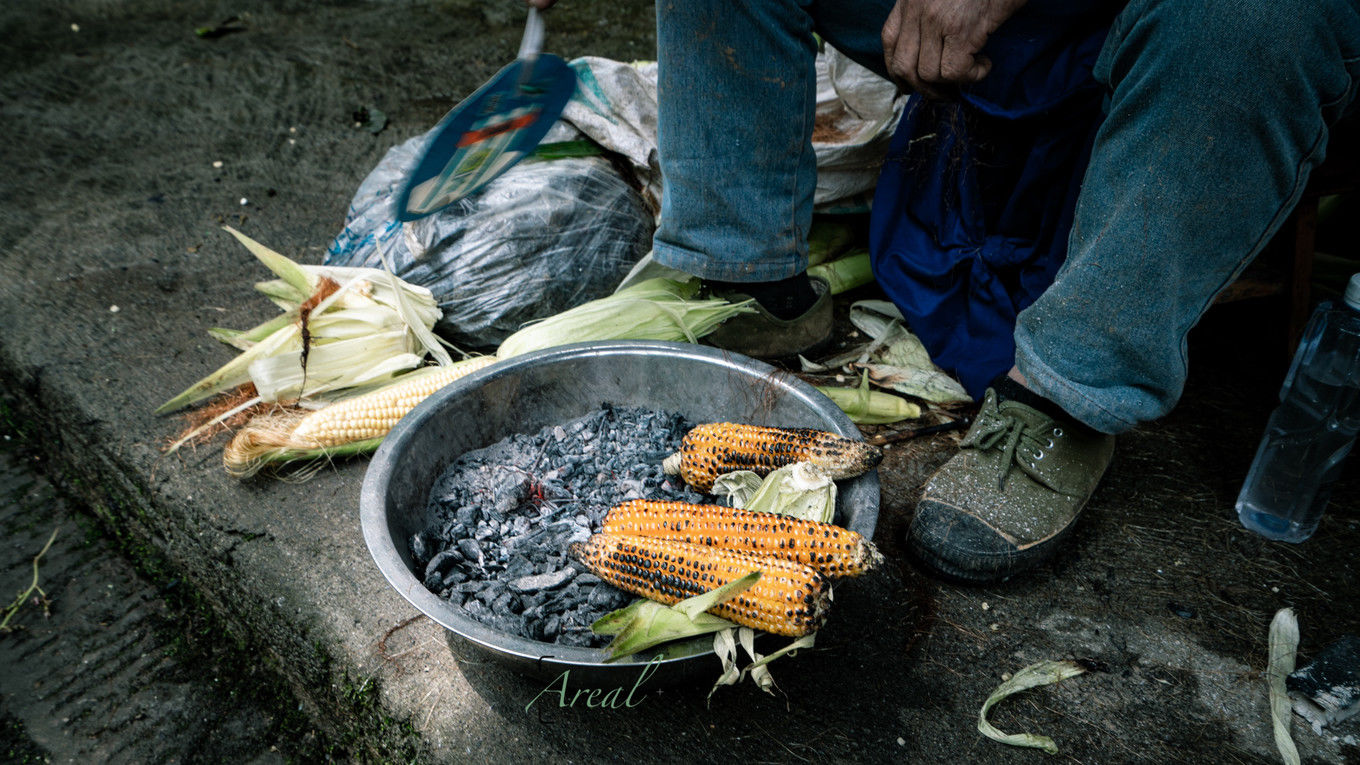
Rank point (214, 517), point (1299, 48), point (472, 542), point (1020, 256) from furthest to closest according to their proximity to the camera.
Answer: point (1020, 256)
point (214, 517)
point (472, 542)
point (1299, 48)

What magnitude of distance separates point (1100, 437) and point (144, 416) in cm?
244

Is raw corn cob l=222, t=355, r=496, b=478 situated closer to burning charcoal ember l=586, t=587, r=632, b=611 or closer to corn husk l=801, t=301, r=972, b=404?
burning charcoal ember l=586, t=587, r=632, b=611

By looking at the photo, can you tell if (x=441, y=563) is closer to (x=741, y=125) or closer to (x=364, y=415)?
(x=364, y=415)

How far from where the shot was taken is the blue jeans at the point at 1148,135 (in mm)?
1353

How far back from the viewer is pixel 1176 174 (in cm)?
143

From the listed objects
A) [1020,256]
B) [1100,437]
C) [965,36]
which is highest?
[965,36]

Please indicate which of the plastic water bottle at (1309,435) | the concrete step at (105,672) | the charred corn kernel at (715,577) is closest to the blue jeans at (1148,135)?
the plastic water bottle at (1309,435)

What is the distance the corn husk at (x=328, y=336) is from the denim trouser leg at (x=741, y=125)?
2.50 ft

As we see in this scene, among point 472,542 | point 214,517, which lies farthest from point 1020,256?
point 214,517

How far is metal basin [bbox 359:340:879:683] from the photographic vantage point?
1236 mm

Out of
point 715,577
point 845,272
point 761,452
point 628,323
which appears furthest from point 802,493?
point 845,272

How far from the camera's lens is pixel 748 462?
1.58 metres

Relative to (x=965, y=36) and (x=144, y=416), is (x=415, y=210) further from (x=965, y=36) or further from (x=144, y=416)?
(x=965, y=36)

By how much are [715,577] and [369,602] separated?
0.82 meters
